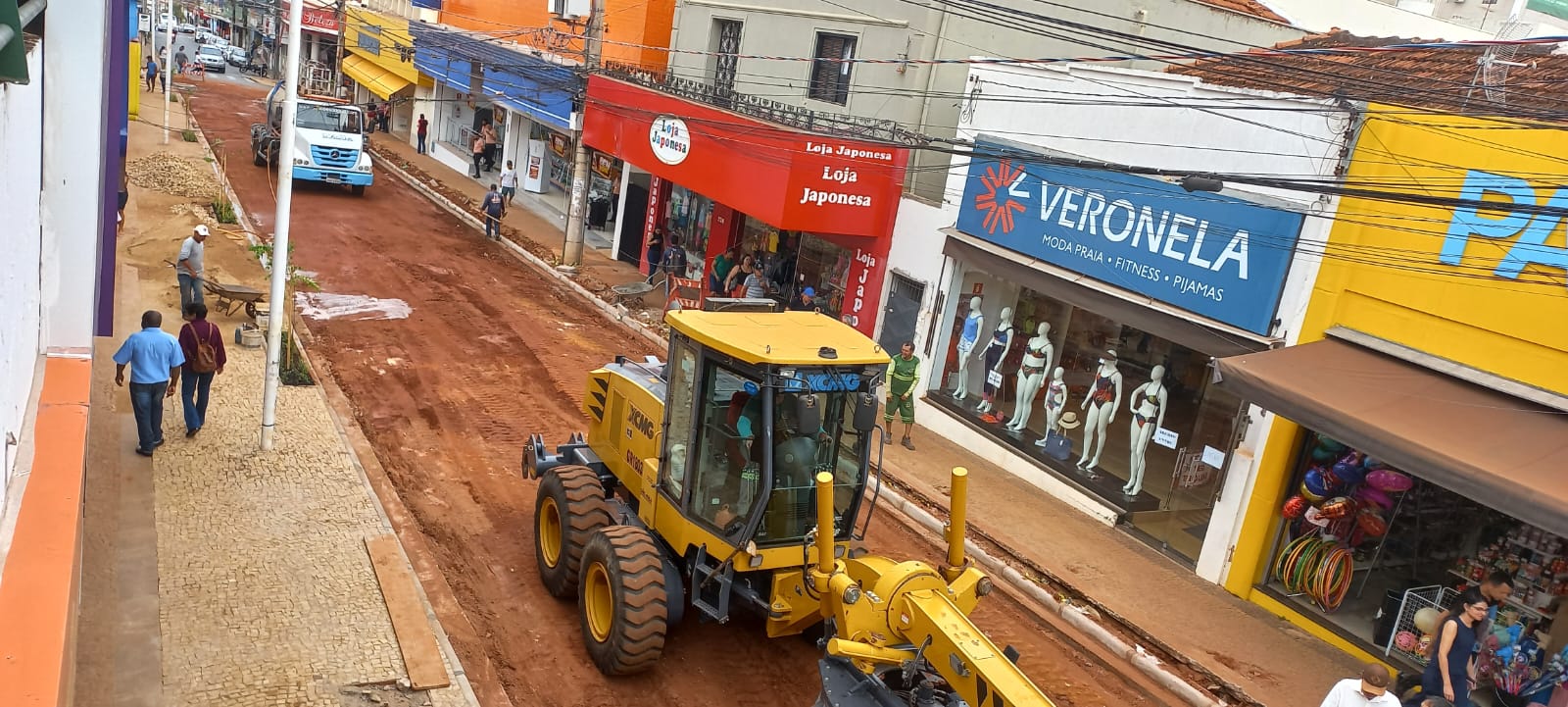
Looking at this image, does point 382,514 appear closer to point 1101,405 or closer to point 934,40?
point 1101,405

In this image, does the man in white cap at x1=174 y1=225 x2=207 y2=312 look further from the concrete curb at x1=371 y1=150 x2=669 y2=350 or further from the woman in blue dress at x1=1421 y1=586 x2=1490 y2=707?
the woman in blue dress at x1=1421 y1=586 x2=1490 y2=707

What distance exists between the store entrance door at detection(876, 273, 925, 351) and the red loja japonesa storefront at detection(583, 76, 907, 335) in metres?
0.28

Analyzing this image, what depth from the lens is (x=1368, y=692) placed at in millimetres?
7230

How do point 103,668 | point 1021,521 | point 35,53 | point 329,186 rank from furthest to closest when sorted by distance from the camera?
point 329,186 → point 1021,521 → point 103,668 → point 35,53

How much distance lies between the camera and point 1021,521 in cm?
1321

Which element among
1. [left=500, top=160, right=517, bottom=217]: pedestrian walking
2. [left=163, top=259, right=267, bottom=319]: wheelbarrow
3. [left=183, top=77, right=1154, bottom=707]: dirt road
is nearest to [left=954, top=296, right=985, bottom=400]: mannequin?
[left=183, top=77, right=1154, bottom=707]: dirt road

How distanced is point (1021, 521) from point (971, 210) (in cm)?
490

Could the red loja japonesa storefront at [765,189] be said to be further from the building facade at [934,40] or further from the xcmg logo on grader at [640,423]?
the xcmg logo on grader at [640,423]

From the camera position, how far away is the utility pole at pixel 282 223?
10664mm

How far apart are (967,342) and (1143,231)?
3611mm

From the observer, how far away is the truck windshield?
28.2 metres

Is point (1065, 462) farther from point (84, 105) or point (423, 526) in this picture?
point (84, 105)

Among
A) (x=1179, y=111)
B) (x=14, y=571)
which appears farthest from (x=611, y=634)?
(x=1179, y=111)

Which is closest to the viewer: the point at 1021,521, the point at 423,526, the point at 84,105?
the point at 84,105
